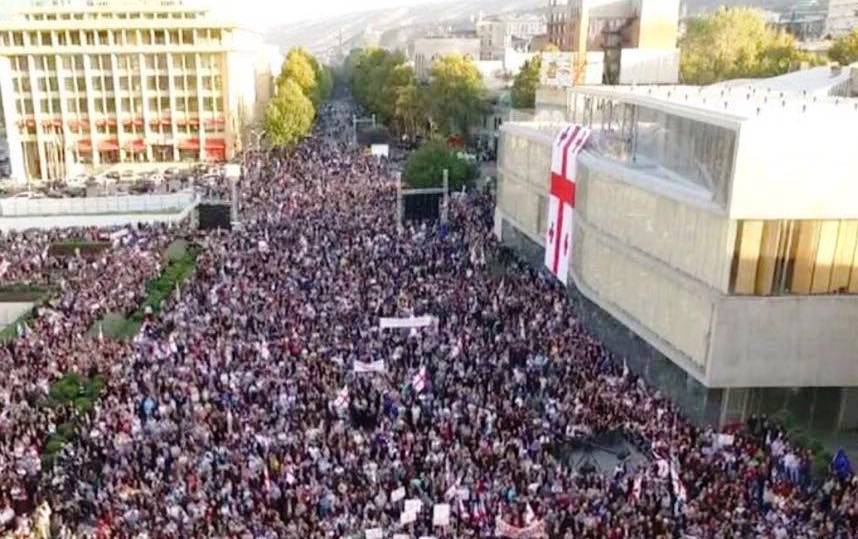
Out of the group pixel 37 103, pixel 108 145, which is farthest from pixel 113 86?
pixel 37 103

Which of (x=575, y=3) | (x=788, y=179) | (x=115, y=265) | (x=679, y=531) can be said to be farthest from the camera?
(x=575, y=3)

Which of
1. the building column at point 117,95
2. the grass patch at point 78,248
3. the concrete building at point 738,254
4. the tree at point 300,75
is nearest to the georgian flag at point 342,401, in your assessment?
the concrete building at point 738,254

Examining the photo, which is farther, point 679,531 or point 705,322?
point 705,322

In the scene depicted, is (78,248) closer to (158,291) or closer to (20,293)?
(20,293)

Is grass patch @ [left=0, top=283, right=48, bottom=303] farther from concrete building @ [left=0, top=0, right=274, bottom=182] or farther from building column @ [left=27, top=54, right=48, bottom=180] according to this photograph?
building column @ [left=27, top=54, right=48, bottom=180]

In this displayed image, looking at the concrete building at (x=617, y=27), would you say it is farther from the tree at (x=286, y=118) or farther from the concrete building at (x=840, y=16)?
the concrete building at (x=840, y=16)

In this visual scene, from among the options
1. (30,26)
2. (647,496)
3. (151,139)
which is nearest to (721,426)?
(647,496)

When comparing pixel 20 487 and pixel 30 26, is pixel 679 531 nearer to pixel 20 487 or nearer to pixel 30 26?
pixel 20 487

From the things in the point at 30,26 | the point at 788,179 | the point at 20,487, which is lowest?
the point at 20,487
